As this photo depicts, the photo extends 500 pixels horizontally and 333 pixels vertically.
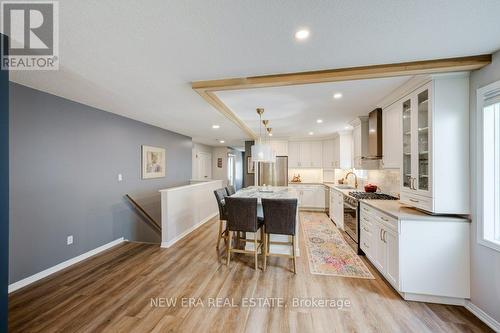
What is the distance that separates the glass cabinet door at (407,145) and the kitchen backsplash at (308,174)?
13.8ft

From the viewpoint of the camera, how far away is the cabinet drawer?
2.30 m

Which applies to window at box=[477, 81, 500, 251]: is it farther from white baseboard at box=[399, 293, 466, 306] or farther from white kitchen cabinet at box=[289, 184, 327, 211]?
white kitchen cabinet at box=[289, 184, 327, 211]

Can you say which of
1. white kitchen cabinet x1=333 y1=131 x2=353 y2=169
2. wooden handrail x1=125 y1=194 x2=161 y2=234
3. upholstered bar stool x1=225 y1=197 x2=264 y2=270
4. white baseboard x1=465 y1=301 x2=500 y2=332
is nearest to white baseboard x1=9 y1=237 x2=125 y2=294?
wooden handrail x1=125 y1=194 x2=161 y2=234

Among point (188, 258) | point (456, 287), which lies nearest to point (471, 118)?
point (456, 287)

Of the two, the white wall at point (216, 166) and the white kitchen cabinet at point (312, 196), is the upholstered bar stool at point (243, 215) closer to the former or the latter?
the white kitchen cabinet at point (312, 196)

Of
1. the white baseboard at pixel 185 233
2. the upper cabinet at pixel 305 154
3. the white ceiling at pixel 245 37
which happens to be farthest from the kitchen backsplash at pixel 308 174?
the white ceiling at pixel 245 37

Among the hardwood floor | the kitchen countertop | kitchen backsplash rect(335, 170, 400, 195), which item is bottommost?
the hardwood floor

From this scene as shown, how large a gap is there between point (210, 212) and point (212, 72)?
4346 millimetres

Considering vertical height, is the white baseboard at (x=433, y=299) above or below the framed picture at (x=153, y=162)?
below

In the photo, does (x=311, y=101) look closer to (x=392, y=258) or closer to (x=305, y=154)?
(x=392, y=258)

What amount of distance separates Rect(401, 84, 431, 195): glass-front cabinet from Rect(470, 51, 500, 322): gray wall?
1.16 feet

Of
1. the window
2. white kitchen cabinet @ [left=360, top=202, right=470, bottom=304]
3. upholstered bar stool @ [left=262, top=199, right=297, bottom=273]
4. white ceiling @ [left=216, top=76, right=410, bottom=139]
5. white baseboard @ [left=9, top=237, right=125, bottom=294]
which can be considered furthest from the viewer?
upholstered bar stool @ [left=262, top=199, right=297, bottom=273]

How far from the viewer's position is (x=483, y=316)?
197 cm

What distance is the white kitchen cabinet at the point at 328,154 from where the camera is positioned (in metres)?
6.69
